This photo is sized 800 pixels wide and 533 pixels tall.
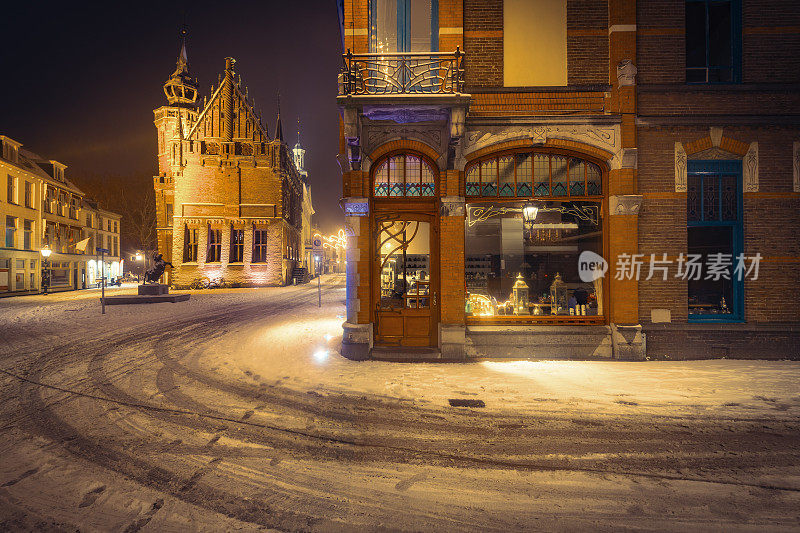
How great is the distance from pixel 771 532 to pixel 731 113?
30.3ft

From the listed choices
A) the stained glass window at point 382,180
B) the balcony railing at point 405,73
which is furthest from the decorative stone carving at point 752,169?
the stained glass window at point 382,180

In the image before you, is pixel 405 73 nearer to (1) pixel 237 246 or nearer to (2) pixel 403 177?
(2) pixel 403 177

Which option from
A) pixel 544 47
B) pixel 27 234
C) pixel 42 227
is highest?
pixel 544 47

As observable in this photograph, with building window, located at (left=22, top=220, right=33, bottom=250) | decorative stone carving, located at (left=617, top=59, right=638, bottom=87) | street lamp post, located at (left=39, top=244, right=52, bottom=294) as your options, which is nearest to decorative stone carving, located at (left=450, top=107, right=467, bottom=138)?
decorative stone carving, located at (left=617, top=59, right=638, bottom=87)

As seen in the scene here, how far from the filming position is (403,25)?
859cm

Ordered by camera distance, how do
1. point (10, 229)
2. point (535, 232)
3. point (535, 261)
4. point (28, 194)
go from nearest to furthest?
1. point (535, 232)
2. point (535, 261)
3. point (10, 229)
4. point (28, 194)

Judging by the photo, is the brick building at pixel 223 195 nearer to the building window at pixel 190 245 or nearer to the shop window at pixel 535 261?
the building window at pixel 190 245

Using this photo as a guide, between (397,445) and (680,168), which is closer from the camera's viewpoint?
(397,445)

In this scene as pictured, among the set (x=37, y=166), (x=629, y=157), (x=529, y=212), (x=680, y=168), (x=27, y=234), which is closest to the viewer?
(x=629, y=157)

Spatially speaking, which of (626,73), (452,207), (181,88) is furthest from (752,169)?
(181,88)

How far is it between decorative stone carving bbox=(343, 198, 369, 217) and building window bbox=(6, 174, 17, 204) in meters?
34.5

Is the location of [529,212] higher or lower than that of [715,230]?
higher

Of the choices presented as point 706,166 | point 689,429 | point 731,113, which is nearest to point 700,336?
point 706,166

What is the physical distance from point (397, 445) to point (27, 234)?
130 feet
